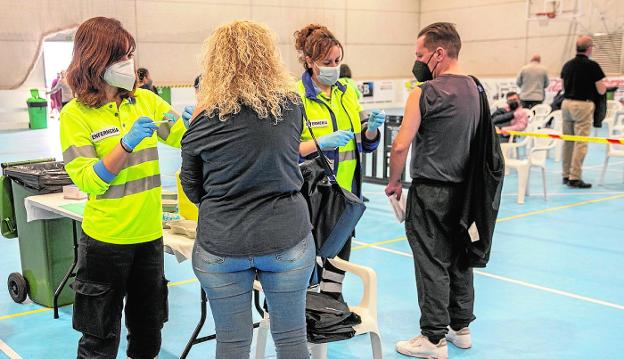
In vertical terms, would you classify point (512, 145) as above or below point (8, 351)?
above

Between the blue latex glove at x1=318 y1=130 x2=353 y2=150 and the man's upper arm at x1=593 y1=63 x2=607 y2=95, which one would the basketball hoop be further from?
the blue latex glove at x1=318 y1=130 x2=353 y2=150

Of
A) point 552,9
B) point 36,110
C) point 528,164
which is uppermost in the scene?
point 552,9

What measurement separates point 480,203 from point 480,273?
1745mm

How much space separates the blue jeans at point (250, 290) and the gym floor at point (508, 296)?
1.33 m

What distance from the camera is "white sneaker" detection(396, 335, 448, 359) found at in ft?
10.8

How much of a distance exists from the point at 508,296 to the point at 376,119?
1849mm

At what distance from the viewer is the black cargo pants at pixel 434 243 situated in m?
3.18

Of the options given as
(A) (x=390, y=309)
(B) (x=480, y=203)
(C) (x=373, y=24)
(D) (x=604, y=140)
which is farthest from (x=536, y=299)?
(C) (x=373, y=24)

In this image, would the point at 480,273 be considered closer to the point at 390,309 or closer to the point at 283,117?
the point at 390,309

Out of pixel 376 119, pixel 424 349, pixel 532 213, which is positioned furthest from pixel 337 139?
pixel 532 213

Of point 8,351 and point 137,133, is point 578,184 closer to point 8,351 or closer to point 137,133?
point 8,351

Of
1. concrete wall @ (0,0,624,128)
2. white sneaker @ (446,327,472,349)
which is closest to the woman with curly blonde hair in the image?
white sneaker @ (446,327,472,349)

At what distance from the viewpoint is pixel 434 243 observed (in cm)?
322

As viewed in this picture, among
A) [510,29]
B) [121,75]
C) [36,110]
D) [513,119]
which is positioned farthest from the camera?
[510,29]
